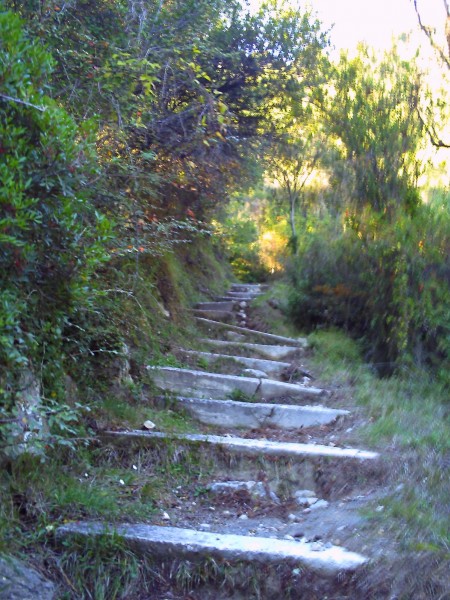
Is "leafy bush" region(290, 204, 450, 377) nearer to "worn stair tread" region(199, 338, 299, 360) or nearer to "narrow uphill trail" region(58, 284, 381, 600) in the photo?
"worn stair tread" region(199, 338, 299, 360)

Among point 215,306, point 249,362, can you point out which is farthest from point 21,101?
point 215,306

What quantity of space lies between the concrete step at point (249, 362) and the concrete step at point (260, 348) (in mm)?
538

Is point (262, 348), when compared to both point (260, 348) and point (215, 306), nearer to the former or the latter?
point (260, 348)

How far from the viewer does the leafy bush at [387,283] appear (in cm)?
823

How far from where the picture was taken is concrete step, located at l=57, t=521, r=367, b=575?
3.78m

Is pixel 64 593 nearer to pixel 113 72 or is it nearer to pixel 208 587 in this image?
pixel 208 587

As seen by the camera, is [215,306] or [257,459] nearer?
[257,459]

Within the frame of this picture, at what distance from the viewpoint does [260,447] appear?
552 centimetres

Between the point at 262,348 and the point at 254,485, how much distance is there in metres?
4.12

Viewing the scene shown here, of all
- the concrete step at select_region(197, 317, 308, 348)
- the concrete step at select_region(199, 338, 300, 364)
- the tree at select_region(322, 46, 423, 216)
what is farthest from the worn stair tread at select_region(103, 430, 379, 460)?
the tree at select_region(322, 46, 423, 216)

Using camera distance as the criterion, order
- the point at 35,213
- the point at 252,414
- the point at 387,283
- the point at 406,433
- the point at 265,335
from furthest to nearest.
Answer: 1. the point at 265,335
2. the point at 387,283
3. the point at 252,414
4. the point at 406,433
5. the point at 35,213

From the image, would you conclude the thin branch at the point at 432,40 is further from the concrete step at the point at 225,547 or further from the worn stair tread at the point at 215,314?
the concrete step at the point at 225,547

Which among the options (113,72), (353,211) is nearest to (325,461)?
(113,72)

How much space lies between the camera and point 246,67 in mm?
10453
